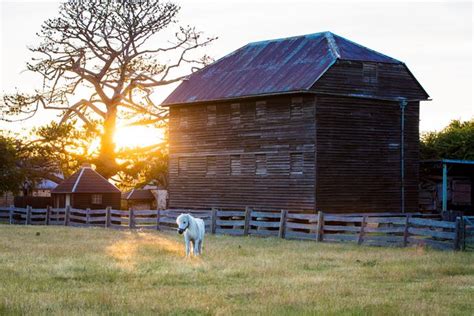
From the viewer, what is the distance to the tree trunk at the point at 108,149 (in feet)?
198

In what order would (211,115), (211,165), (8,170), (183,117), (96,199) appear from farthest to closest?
(8,170) → (96,199) → (183,117) → (211,115) → (211,165)

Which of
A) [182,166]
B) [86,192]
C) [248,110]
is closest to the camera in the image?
[248,110]

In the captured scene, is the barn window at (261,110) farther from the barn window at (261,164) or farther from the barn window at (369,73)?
the barn window at (369,73)

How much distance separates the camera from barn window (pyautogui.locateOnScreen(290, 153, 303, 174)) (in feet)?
132

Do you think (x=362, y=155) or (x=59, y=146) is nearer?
(x=362, y=155)

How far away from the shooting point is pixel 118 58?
190 ft

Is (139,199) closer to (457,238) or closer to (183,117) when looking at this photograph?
(183,117)

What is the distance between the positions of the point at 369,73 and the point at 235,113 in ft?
22.5

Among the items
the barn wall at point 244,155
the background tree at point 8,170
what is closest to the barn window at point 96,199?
the background tree at point 8,170

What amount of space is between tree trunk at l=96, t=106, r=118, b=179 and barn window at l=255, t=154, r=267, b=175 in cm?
2025

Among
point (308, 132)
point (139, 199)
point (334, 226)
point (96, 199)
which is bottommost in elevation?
point (334, 226)

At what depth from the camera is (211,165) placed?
45.0 m

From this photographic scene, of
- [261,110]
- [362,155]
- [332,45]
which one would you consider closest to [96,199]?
[261,110]

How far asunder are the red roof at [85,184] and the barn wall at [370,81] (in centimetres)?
1963
